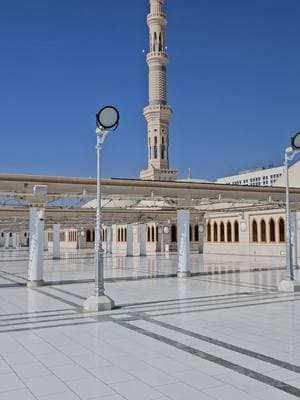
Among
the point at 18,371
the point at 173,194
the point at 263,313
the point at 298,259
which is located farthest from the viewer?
the point at 298,259

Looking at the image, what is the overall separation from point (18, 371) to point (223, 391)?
284 cm

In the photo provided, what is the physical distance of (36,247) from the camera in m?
17.2

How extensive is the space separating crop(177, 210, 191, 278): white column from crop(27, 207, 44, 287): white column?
20.5ft

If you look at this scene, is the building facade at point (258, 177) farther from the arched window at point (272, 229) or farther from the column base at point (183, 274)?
the column base at point (183, 274)

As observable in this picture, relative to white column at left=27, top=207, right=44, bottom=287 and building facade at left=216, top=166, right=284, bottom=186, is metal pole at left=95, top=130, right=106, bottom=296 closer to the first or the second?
white column at left=27, top=207, right=44, bottom=287

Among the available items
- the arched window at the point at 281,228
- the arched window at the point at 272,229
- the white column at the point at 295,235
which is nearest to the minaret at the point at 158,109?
the arched window at the point at 272,229

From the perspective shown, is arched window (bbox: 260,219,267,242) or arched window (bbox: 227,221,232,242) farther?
arched window (bbox: 227,221,232,242)

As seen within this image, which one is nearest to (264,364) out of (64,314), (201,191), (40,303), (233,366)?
(233,366)

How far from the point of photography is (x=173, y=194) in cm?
1886

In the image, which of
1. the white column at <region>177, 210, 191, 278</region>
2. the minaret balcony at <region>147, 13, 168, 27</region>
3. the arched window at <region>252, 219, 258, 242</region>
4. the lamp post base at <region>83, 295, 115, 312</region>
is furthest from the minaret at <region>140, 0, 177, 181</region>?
the lamp post base at <region>83, 295, 115, 312</region>

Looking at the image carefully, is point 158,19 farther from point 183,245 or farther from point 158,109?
point 183,245

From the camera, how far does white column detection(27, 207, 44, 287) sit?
17.1 metres

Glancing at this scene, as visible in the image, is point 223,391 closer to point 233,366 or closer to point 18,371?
point 233,366

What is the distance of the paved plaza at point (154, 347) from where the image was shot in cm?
558
